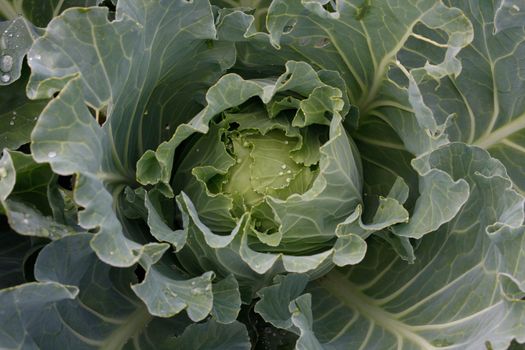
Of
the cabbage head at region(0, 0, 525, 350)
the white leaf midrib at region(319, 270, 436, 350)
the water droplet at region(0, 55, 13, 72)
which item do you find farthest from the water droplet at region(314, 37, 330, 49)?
the water droplet at region(0, 55, 13, 72)

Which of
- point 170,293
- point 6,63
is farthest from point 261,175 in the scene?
point 6,63

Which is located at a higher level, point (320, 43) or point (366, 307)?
point (320, 43)

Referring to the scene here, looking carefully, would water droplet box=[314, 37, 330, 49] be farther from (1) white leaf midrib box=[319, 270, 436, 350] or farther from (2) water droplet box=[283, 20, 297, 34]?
(1) white leaf midrib box=[319, 270, 436, 350]

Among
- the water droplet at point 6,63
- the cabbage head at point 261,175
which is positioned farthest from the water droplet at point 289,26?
the water droplet at point 6,63

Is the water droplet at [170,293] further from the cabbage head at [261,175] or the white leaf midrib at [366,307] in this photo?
the white leaf midrib at [366,307]

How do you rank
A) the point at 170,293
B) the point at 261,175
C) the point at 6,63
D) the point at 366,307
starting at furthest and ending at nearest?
the point at 366,307 → the point at 6,63 → the point at 261,175 → the point at 170,293

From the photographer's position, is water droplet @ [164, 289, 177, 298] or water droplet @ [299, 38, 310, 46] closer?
water droplet @ [164, 289, 177, 298]

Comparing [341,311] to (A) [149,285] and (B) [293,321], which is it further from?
(A) [149,285]

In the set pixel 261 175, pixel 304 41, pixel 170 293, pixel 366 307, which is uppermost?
pixel 304 41

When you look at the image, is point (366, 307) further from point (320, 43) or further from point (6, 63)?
point (6, 63)

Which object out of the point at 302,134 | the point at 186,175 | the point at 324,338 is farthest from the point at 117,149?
the point at 324,338

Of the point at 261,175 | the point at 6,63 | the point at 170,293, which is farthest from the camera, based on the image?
the point at 6,63
